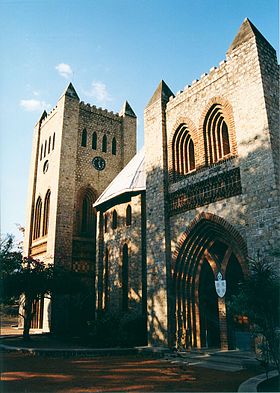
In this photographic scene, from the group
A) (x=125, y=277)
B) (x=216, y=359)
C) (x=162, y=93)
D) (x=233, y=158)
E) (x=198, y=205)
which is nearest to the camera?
(x=216, y=359)

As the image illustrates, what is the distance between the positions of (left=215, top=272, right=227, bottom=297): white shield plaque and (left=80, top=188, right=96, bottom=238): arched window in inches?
531

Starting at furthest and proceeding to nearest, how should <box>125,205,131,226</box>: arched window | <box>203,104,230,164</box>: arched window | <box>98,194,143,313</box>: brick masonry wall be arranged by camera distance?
<box>125,205,131,226</box>: arched window
<box>98,194,143,313</box>: brick masonry wall
<box>203,104,230,164</box>: arched window

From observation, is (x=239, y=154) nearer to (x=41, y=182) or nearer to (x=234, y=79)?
(x=234, y=79)

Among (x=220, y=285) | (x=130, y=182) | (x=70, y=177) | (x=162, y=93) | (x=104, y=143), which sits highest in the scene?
(x=104, y=143)

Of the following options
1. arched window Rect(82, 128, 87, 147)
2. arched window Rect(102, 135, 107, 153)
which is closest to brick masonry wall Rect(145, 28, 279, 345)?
arched window Rect(82, 128, 87, 147)

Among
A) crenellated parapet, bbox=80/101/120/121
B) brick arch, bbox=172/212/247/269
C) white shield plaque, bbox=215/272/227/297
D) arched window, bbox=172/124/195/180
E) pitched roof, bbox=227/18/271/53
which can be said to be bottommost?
white shield plaque, bbox=215/272/227/297

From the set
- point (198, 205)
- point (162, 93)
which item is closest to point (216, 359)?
point (198, 205)

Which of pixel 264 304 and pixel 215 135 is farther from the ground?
pixel 215 135

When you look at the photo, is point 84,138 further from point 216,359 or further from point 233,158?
point 216,359

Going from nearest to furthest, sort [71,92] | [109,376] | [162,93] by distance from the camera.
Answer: [109,376], [162,93], [71,92]

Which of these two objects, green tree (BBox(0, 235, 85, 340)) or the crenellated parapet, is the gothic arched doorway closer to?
green tree (BBox(0, 235, 85, 340))

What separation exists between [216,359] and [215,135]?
7625mm

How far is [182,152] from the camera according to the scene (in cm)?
1445

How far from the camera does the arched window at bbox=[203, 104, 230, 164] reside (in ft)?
41.9
